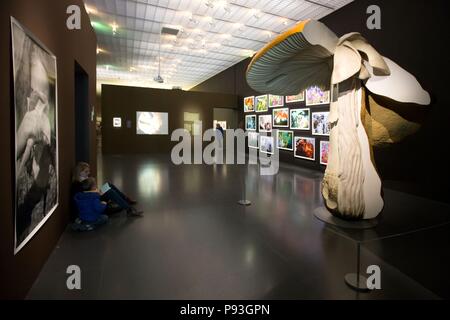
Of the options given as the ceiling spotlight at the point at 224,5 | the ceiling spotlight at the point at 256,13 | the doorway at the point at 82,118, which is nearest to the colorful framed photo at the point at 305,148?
the ceiling spotlight at the point at 256,13

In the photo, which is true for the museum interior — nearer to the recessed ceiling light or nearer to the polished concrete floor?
the polished concrete floor

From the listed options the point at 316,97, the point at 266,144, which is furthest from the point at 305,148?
the point at 266,144

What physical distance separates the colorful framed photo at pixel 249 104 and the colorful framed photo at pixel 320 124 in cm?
432

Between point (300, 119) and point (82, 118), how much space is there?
6881 millimetres

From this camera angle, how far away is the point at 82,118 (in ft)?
15.7

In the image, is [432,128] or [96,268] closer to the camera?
[96,268]

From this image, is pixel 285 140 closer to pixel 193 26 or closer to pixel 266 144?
pixel 266 144

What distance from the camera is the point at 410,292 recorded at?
7.14 ft

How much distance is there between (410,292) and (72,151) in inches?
169

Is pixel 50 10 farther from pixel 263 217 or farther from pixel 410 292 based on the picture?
pixel 410 292

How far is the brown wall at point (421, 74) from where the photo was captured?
4857 mm

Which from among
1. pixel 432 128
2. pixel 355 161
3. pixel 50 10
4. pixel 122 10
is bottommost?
pixel 355 161

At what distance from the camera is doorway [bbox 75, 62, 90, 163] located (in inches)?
189
